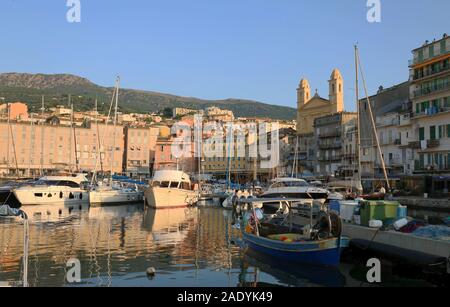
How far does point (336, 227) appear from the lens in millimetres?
19969

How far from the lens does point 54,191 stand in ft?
196

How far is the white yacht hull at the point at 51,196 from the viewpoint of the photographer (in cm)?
5678

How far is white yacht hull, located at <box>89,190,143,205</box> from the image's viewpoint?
5825 centimetres

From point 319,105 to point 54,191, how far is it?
76.3 meters

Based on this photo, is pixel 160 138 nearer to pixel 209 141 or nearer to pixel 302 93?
pixel 209 141

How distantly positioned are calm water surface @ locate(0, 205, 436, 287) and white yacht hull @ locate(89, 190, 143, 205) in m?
21.2

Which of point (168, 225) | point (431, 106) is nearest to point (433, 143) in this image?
point (431, 106)

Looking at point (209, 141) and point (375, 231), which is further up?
point (209, 141)

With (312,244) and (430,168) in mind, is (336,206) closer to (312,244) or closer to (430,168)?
(312,244)

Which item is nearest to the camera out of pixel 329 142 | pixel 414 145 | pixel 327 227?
pixel 327 227

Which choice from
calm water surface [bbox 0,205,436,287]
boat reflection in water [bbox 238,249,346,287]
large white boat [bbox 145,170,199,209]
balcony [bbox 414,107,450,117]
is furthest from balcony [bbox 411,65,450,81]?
boat reflection in water [bbox 238,249,346,287]

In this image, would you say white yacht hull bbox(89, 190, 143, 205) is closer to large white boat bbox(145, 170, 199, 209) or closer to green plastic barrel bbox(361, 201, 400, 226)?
large white boat bbox(145, 170, 199, 209)

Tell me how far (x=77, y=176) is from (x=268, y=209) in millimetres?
29619
